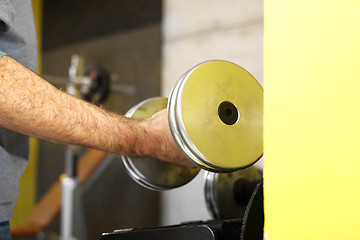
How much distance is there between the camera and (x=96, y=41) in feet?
12.3

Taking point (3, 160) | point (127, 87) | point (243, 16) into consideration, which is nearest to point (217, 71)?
point (3, 160)

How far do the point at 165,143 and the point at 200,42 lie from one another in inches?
82.3

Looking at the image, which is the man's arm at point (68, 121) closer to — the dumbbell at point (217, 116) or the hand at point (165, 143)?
the hand at point (165, 143)

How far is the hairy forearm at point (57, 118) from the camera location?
31.6 inches

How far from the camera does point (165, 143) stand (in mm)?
928

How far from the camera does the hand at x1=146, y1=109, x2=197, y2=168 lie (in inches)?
36.4

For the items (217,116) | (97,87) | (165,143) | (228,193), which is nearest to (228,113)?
(217,116)

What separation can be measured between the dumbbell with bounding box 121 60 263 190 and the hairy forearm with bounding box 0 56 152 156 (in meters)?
0.13

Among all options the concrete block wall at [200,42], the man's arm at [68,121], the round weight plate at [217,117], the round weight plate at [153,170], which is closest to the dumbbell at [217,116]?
the round weight plate at [217,117]

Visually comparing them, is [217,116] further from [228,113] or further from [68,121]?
[68,121]

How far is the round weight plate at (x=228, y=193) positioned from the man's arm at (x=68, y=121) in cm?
29
